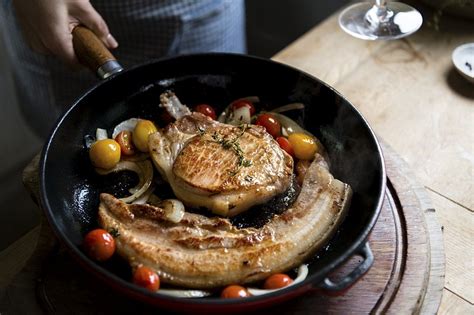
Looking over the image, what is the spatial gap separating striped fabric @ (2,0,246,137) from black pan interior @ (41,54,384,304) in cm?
48

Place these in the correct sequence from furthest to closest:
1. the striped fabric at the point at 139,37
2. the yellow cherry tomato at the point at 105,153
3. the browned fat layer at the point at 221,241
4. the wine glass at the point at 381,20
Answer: the wine glass at the point at 381,20, the striped fabric at the point at 139,37, the yellow cherry tomato at the point at 105,153, the browned fat layer at the point at 221,241

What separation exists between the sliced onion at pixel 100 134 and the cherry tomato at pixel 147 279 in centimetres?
54

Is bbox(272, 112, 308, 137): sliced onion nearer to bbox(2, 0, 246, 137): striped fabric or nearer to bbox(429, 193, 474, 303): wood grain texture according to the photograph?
bbox(429, 193, 474, 303): wood grain texture

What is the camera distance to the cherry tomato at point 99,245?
138 centimetres

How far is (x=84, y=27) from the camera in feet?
6.25

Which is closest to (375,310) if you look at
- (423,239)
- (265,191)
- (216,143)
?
(423,239)

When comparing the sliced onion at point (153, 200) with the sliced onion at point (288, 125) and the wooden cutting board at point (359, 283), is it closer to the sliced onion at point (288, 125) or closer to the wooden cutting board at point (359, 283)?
the wooden cutting board at point (359, 283)

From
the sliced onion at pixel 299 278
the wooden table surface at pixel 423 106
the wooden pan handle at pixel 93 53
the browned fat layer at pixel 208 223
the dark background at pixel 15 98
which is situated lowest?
the dark background at pixel 15 98

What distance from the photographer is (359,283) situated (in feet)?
4.78

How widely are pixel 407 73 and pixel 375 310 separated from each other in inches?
44.3

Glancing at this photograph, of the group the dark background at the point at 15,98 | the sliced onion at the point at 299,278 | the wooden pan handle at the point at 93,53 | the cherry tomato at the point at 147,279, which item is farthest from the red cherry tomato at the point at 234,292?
the dark background at the point at 15,98

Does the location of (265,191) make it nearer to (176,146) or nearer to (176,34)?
(176,146)

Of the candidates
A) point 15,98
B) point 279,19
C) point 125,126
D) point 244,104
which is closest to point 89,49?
point 125,126

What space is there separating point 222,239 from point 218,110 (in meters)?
0.59
